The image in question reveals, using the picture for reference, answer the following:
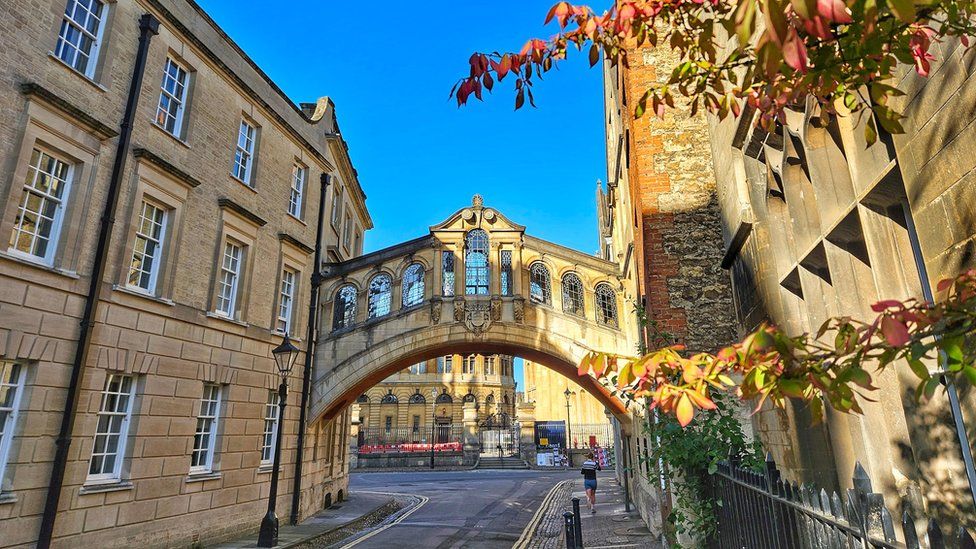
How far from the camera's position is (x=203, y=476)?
11906mm

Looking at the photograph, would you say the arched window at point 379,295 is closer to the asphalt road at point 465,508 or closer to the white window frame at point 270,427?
the white window frame at point 270,427

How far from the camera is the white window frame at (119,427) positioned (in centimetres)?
993

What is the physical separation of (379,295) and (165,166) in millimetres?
7511

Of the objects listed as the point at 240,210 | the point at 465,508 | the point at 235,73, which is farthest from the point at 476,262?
the point at 235,73

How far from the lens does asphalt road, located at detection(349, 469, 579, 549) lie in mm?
12633

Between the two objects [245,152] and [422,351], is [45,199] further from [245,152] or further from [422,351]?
[422,351]

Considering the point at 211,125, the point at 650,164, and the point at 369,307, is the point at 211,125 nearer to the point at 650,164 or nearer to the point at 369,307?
the point at 369,307

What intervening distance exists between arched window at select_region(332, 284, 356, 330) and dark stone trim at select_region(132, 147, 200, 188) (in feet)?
19.9

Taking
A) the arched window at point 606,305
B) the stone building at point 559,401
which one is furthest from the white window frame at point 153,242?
the stone building at point 559,401

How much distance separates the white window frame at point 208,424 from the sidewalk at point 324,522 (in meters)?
1.83

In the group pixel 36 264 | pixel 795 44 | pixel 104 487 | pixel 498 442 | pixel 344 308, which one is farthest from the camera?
pixel 498 442

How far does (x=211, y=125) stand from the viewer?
1330cm

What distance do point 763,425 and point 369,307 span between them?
13.0 meters

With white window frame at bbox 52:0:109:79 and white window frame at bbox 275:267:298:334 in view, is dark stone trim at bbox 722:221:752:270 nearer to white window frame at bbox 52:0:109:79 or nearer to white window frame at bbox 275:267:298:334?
white window frame at bbox 52:0:109:79
